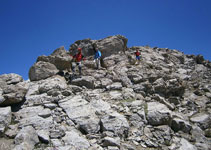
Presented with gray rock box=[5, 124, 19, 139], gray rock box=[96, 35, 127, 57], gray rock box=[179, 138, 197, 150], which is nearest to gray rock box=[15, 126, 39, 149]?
gray rock box=[5, 124, 19, 139]

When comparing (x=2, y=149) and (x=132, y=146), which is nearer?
(x=2, y=149)

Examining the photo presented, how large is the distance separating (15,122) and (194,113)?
14.1 m

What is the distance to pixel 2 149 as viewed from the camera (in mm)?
6930

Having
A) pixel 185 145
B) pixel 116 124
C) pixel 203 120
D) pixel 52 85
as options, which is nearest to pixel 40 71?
pixel 52 85

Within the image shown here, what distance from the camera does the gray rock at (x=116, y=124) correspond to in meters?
9.18

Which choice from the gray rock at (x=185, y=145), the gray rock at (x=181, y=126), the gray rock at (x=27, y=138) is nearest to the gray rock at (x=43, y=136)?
the gray rock at (x=27, y=138)

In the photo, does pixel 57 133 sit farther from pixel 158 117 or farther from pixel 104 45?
pixel 104 45

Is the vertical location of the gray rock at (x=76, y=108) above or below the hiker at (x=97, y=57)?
below

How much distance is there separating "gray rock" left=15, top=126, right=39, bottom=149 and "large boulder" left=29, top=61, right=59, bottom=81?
847 cm

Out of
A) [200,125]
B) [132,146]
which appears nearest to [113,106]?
[132,146]

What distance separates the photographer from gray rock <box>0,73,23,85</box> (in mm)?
13445

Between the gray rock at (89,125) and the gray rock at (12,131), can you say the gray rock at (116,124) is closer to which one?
the gray rock at (89,125)

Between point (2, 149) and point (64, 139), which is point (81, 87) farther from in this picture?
point (2, 149)

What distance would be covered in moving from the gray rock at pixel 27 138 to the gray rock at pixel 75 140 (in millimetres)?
1486
